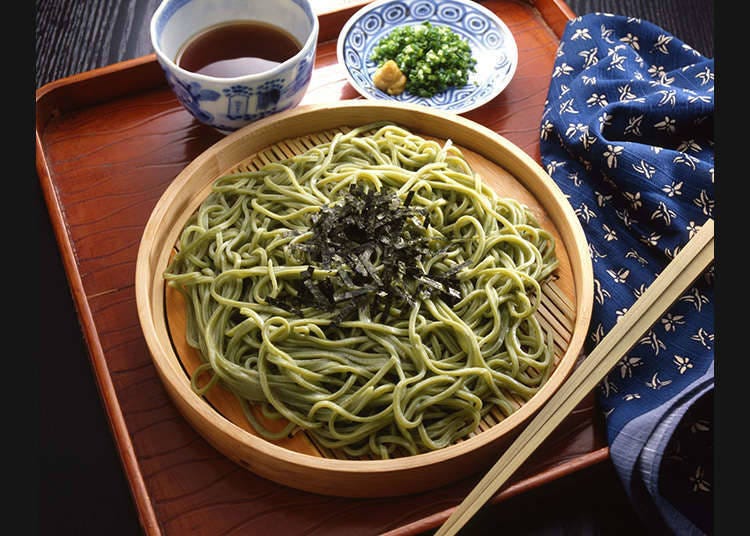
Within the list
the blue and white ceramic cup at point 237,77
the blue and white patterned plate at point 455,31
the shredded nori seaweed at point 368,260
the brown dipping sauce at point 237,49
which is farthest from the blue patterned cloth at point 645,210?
the brown dipping sauce at point 237,49

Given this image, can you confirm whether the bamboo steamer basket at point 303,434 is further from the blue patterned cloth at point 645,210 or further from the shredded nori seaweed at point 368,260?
the shredded nori seaweed at point 368,260

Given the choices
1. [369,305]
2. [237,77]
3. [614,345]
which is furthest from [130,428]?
[614,345]

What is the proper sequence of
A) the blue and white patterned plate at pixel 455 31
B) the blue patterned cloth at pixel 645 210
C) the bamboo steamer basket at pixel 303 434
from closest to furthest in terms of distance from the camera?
1. the bamboo steamer basket at pixel 303 434
2. the blue patterned cloth at pixel 645 210
3. the blue and white patterned plate at pixel 455 31

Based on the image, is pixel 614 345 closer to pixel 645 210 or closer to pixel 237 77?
pixel 645 210

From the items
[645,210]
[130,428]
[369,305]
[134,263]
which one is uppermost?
[645,210]

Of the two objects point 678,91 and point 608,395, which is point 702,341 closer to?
point 608,395

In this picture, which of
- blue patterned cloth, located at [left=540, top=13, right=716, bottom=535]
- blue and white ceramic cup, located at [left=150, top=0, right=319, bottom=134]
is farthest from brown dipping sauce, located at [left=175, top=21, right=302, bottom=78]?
blue patterned cloth, located at [left=540, top=13, right=716, bottom=535]

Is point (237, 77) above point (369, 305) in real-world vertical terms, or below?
above

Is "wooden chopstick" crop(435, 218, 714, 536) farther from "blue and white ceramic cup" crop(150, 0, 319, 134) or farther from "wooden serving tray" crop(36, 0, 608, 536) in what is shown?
"blue and white ceramic cup" crop(150, 0, 319, 134)
